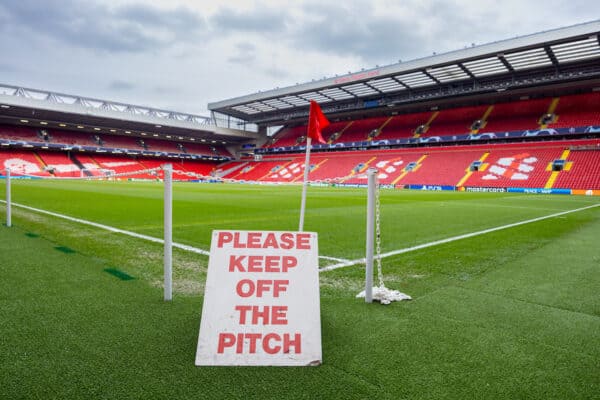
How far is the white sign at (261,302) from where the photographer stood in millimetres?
2359

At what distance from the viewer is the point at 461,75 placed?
3822cm

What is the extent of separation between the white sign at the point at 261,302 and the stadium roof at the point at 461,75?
33301mm

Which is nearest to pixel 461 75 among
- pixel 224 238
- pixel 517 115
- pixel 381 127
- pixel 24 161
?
A: pixel 517 115

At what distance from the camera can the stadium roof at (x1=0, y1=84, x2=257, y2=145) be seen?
142 feet

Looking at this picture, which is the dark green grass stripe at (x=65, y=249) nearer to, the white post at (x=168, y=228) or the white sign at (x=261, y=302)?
the white post at (x=168, y=228)

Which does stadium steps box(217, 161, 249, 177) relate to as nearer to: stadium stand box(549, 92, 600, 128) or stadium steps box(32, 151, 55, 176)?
stadium steps box(32, 151, 55, 176)

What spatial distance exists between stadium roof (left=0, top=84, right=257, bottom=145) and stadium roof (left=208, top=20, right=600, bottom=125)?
864 centimetres

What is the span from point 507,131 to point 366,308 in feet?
145

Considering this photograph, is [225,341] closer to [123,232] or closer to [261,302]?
[261,302]

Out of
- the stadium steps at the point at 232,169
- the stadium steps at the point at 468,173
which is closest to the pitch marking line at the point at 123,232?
the stadium steps at the point at 468,173

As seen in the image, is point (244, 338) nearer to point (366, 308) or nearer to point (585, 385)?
point (366, 308)

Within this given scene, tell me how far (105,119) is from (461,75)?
45.2 m

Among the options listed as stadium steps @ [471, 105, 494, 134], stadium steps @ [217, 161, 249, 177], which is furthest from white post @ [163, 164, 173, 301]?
stadium steps @ [217, 161, 249, 177]

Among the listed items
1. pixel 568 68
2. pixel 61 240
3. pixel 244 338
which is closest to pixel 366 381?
pixel 244 338
